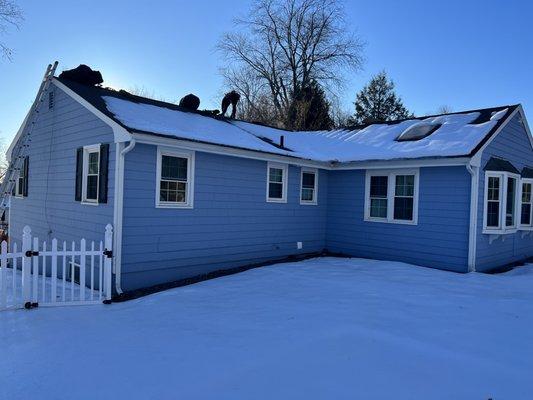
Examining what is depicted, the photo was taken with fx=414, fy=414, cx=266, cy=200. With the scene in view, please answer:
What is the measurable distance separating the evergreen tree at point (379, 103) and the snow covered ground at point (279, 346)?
3217 centimetres

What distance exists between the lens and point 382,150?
11820mm

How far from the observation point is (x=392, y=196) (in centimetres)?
1137

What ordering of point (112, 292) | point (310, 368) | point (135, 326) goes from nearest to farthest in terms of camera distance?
point (310, 368) < point (135, 326) < point (112, 292)

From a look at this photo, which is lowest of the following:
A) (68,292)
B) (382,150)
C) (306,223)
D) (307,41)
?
(68,292)

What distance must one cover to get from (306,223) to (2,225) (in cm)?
1366

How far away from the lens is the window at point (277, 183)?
11.1m

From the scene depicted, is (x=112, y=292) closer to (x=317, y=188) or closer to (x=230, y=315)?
(x=230, y=315)

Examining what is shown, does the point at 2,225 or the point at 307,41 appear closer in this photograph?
the point at 2,225

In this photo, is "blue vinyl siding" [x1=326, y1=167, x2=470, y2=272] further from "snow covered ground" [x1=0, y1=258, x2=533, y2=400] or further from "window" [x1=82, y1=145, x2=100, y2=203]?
"window" [x1=82, y1=145, x2=100, y2=203]

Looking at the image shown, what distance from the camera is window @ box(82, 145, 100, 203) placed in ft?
29.0

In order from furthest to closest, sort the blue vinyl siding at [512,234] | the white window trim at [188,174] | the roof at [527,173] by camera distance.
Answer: the roof at [527,173] → the blue vinyl siding at [512,234] → the white window trim at [188,174]

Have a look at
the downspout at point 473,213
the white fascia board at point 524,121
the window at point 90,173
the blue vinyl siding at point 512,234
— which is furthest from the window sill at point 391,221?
the window at point 90,173

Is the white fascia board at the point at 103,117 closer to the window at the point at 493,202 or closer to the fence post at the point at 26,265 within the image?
the fence post at the point at 26,265

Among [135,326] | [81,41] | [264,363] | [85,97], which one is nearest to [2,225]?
[81,41]
